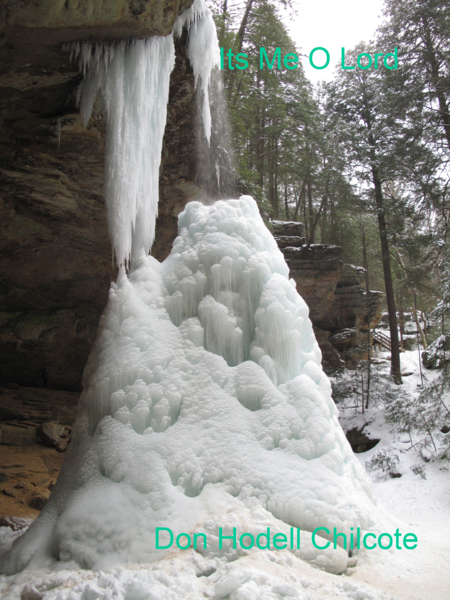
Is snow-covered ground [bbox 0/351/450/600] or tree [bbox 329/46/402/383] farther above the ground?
tree [bbox 329/46/402/383]

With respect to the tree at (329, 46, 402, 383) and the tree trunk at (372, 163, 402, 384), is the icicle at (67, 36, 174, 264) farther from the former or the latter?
the tree trunk at (372, 163, 402, 384)

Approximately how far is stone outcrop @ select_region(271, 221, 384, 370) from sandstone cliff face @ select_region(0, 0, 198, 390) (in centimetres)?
654

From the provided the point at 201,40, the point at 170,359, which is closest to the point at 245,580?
the point at 170,359

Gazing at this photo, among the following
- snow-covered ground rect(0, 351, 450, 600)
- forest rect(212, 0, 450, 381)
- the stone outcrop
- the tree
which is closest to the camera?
snow-covered ground rect(0, 351, 450, 600)

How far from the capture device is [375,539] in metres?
3.06

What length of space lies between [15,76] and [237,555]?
533 cm

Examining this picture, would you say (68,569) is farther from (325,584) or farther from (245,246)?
(245,246)

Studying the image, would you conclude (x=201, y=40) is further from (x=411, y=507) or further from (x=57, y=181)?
(x=411, y=507)

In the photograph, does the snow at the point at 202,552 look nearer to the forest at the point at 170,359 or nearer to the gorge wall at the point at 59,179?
the forest at the point at 170,359

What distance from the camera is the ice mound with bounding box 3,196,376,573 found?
9.21 feet

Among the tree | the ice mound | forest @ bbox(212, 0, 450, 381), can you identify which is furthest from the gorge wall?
the tree

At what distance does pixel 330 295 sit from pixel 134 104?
40.7 ft

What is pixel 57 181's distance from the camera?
7.20 metres

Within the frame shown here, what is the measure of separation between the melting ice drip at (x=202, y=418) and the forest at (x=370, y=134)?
662 cm
